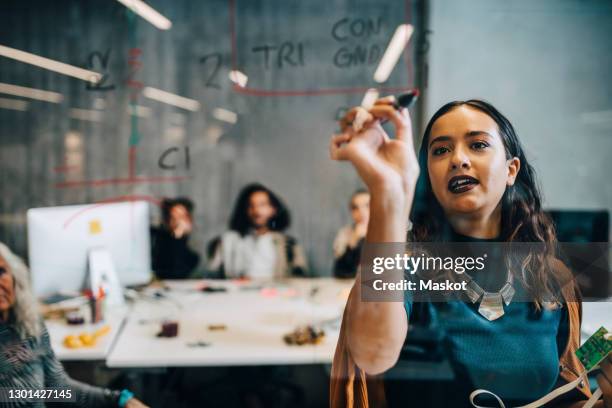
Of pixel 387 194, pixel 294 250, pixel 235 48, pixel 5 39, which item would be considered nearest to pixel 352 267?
pixel 294 250

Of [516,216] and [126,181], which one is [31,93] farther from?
[516,216]

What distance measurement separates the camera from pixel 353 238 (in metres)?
1.38

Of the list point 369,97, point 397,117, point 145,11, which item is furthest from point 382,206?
point 145,11

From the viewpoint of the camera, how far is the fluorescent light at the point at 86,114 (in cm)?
135

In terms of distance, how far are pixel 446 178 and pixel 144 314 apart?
3.73 feet

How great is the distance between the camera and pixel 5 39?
4.26 ft

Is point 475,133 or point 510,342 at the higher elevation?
point 475,133

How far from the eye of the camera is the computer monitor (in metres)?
1.40

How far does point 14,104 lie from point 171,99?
0.43m

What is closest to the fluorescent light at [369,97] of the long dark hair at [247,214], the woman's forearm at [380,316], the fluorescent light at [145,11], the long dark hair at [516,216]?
the long dark hair at [516,216]

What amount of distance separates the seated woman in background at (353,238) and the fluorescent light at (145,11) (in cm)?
75

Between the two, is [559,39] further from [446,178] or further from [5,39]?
[5,39]

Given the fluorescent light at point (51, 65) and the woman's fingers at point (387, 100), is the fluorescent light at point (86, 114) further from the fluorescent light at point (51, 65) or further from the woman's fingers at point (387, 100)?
the woman's fingers at point (387, 100)

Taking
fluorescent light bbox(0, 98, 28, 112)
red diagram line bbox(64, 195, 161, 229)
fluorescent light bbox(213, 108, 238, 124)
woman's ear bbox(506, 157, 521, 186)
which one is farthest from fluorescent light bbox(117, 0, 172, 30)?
woman's ear bbox(506, 157, 521, 186)
